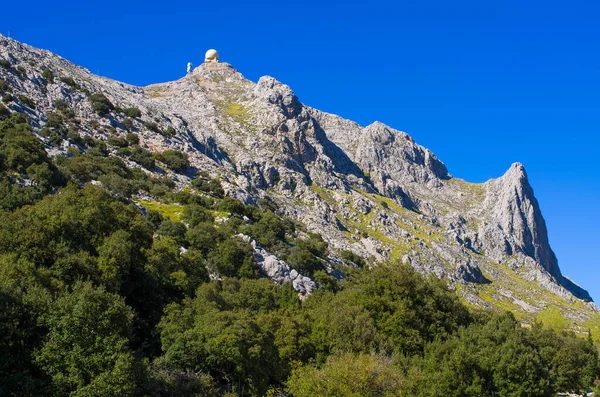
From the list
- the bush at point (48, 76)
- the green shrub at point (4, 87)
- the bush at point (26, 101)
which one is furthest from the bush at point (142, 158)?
the bush at point (48, 76)

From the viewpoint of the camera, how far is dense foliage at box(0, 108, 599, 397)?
30.3 meters

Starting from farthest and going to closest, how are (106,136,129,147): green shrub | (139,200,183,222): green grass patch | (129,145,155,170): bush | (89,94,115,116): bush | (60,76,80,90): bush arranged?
1. (60,76,80,90): bush
2. (89,94,115,116): bush
3. (106,136,129,147): green shrub
4. (129,145,155,170): bush
5. (139,200,183,222): green grass patch

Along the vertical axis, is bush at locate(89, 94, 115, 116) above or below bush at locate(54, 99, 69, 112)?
above

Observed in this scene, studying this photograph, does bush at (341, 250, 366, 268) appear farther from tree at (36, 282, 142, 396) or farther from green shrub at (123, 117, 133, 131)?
tree at (36, 282, 142, 396)

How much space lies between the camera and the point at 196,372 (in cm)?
3775

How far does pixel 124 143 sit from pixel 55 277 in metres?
89.0

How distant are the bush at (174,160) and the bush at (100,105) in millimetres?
21608

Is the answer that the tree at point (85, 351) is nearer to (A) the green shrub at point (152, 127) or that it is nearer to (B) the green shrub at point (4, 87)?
(B) the green shrub at point (4, 87)

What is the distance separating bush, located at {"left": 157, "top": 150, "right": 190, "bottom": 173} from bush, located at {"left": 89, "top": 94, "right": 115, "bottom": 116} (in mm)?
21608

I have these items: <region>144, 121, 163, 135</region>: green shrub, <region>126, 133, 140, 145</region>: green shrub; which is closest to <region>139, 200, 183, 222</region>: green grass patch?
<region>126, 133, 140, 145</region>: green shrub

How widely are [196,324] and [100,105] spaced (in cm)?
11170

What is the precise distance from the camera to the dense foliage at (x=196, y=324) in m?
30.3

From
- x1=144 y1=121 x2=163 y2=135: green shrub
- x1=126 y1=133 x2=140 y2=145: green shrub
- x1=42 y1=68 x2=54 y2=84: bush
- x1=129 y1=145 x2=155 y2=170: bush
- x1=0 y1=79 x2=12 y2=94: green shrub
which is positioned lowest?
x1=129 y1=145 x2=155 y2=170: bush

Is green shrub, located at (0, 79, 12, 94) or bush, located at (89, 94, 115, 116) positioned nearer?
green shrub, located at (0, 79, 12, 94)
